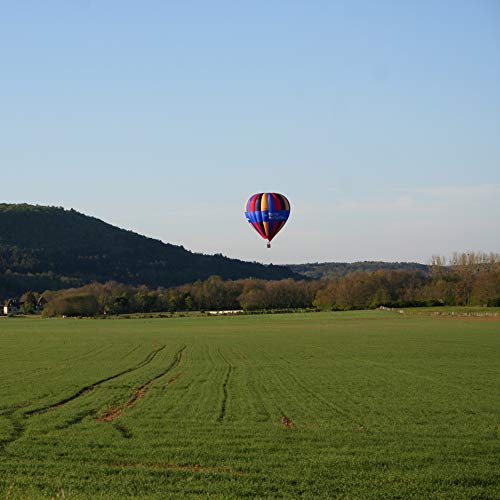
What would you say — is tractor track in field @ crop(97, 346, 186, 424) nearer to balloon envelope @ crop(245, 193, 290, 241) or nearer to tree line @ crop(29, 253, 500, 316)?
balloon envelope @ crop(245, 193, 290, 241)

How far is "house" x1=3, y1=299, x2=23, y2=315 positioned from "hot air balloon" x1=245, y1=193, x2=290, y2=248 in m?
123

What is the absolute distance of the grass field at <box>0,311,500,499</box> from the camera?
14.2m

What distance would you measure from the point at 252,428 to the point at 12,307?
170 meters

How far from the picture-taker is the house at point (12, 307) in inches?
6978

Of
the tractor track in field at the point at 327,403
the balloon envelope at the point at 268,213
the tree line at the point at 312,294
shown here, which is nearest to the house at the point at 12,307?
the tree line at the point at 312,294

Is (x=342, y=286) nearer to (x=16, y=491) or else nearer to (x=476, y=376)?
(x=476, y=376)

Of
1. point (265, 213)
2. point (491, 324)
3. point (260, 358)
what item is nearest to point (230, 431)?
point (260, 358)

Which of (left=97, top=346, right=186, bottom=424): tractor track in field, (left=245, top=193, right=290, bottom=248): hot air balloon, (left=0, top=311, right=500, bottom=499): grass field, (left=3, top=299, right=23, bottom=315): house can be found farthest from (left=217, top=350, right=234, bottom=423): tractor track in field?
(left=3, top=299, right=23, bottom=315): house

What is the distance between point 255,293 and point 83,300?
30.4 meters

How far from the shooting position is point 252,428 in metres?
19.8

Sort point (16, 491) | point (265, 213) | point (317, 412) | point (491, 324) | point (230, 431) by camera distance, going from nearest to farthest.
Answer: point (16, 491) → point (230, 431) → point (317, 412) → point (265, 213) → point (491, 324)

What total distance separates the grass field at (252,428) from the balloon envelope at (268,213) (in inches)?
841

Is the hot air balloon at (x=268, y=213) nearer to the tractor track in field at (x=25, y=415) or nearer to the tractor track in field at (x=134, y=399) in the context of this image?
the tractor track in field at (x=134, y=399)

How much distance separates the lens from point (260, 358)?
4394 centimetres
